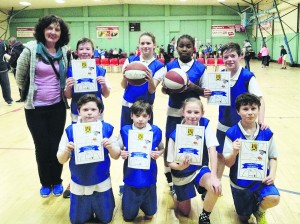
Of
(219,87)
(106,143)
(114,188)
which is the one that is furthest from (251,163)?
(114,188)

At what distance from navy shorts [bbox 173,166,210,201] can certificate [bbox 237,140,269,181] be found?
0.98ft

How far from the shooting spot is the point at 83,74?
2777 mm

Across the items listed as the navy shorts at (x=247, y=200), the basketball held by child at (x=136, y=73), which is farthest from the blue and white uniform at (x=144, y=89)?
the navy shorts at (x=247, y=200)

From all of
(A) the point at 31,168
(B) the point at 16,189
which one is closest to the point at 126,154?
(B) the point at 16,189

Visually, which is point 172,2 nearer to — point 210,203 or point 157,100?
point 157,100

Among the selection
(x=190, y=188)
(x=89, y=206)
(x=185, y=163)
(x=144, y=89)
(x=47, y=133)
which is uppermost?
(x=144, y=89)

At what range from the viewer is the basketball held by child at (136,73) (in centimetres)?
269

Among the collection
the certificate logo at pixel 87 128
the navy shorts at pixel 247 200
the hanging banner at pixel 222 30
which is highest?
the hanging banner at pixel 222 30

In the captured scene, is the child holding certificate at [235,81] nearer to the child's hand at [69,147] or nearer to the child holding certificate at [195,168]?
the child holding certificate at [195,168]

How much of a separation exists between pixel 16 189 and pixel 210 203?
1.96m

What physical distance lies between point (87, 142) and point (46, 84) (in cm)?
82

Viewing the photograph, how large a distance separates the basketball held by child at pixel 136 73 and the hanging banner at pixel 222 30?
20987mm

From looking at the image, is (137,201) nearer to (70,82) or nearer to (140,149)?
(140,149)

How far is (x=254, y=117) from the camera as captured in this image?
2.40 m
